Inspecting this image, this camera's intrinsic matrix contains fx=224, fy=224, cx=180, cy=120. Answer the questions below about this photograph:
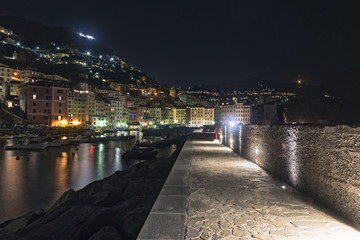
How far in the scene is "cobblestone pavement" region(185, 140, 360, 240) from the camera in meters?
3.88

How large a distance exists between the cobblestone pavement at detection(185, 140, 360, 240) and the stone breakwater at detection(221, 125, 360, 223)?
34 centimetres

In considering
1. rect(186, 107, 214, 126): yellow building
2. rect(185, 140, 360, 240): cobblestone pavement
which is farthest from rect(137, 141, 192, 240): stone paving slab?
rect(186, 107, 214, 126): yellow building

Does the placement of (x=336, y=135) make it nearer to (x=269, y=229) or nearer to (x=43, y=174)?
(x=269, y=229)

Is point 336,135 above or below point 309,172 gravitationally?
above

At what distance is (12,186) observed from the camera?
61.3 feet

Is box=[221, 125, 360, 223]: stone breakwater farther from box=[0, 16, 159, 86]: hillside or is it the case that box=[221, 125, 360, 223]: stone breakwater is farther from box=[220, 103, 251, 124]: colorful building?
box=[0, 16, 159, 86]: hillside

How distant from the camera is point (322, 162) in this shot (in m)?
5.40

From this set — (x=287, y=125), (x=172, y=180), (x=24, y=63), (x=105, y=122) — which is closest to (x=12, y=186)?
(x=172, y=180)

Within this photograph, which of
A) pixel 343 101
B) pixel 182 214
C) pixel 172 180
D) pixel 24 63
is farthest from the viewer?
pixel 24 63

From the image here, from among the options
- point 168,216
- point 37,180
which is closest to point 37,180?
point 37,180

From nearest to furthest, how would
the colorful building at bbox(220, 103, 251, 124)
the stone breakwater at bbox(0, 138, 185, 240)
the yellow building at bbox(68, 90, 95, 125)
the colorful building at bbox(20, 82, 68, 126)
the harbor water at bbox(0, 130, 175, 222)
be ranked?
the stone breakwater at bbox(0, 138, 185, 240) < the harbor water at bbox(0, 130, 175, 222) < the colorful building at bbox(20, 82, 68, 126) < the yellow building at bbox(68, 90, 95, 125) < the colorful building at bbox(220, 103, 251, 124)

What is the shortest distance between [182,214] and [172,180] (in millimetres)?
3156

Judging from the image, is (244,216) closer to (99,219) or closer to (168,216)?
(168,216)

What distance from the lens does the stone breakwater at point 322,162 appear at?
4.39 meters
